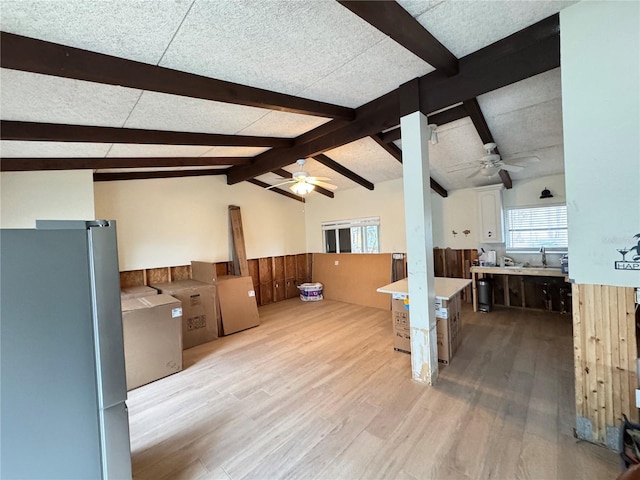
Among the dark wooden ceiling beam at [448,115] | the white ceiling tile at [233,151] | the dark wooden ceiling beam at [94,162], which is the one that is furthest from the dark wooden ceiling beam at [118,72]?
the dark wooden ceiling beam at [94,162]

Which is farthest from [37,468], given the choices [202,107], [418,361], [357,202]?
[357,202]

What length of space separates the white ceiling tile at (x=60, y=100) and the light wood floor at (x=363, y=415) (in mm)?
2590

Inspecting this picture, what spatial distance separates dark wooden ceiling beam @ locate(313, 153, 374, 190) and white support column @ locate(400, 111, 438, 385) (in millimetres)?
2119

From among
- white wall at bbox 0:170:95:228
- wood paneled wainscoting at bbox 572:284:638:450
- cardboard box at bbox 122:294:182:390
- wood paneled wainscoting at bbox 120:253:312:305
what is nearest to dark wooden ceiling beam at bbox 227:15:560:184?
wood paneled wainscoting at bbox 572:284:638:450

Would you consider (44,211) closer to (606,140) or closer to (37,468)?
(37,468)

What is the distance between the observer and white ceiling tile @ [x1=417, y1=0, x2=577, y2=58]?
5.44 ft

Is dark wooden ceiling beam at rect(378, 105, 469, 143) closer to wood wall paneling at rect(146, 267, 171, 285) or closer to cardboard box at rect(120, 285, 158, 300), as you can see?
cardboard box at rect(120, 285, 158, 300)

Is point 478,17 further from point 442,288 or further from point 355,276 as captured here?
point 355,276

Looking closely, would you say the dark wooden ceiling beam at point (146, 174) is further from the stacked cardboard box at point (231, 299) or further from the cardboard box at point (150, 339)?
the cardboard box at point (150, 339)

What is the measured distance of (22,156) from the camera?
273 centimetres

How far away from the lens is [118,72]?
165 centimetres

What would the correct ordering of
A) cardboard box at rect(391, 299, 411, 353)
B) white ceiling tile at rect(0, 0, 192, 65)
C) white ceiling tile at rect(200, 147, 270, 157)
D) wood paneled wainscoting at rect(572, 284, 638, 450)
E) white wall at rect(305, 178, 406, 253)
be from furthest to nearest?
white wall at rect(305, 178, 406, 253) < white ceiling tile at rect(200, 147, 270, 157) < cardboard box at rect(391, 299, 411, 353) < wood paneled wainscoting at rect(572, 284, 638, 450) < white ceiling tile at rect(0, 0, 192, 65)

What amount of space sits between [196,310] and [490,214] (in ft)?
17.4

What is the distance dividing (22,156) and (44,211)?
23.2 inches
